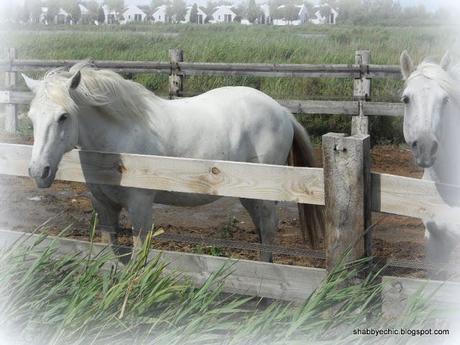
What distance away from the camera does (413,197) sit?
352 cm

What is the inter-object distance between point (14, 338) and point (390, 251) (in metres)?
4.04

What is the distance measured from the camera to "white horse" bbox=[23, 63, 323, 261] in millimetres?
4539

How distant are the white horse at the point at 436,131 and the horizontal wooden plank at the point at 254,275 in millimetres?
868

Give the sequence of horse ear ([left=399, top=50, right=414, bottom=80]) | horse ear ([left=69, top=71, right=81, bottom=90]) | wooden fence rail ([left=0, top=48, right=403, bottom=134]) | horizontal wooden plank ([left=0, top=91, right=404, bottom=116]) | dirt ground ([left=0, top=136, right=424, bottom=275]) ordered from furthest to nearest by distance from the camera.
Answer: wooden fence rail ([left=0, top=48, right=403, bottom=134])
horizontal wooden plank ([left=0, top=91, right=404, bottom=116])
dirt ground ([left=0, top=136, right=424, bottom=275])
horse ear ([left=399, top=50, right=414, bottom=80])
horse ear ([left=69, top=71, right=81, bottom=90])

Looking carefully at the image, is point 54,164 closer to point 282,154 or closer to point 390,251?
point 282,154

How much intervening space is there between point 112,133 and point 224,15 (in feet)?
69.6

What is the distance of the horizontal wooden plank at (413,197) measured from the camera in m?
3.47

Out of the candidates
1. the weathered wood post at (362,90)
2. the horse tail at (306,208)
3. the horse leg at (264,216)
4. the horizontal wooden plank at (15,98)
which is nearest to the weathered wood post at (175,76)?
the horizontal wooden plank at (15,98)

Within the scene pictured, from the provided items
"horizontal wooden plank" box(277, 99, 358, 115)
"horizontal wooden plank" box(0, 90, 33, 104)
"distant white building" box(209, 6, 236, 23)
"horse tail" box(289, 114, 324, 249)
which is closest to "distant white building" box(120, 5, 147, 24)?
"distant white building" box(209, 6, 236, 23)

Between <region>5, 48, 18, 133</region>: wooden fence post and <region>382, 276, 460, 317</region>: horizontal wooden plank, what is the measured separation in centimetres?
1080

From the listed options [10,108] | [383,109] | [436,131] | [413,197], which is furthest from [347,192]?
[10,108]

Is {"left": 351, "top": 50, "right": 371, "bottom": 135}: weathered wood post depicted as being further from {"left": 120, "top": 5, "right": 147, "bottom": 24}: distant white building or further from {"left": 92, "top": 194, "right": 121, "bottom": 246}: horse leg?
{"left": 120, "top": 5, "right": 147, "bottom": 24}: distant white building

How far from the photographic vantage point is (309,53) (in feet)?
54.9

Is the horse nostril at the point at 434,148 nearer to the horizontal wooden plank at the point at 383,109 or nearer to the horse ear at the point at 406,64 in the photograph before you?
the horse ear at the point at 406,64
